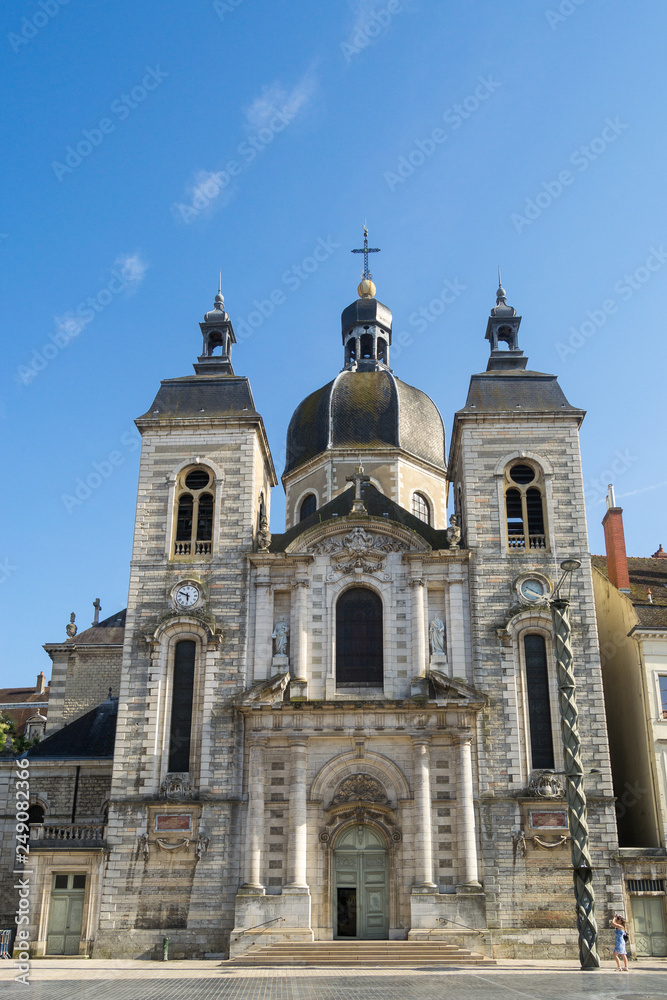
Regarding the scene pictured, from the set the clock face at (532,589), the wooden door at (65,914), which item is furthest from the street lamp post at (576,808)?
the wooden door at (65,914)

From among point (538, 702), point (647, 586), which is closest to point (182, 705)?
point (538, 702)

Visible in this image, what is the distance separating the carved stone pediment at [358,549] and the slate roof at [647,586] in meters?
6.46

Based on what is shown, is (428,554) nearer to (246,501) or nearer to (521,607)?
(521,607)

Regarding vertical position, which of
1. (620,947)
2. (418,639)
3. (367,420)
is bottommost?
(620,947)

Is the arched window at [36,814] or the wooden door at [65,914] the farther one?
the arched window at [36,814]

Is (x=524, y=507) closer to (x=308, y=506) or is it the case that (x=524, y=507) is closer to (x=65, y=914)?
(x=308, y=506)

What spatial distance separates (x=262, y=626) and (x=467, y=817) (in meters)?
6.94

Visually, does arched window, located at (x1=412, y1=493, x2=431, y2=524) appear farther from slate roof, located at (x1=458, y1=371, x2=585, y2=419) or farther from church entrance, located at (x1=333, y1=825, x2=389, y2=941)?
church entrance, located at (x1=333, y1=825, x2=389, y2=941)

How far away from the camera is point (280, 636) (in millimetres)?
25047

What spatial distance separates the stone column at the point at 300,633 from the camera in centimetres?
2453

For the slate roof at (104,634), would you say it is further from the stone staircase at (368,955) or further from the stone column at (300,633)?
the stone staircase at (368,955)

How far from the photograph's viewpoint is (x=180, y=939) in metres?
22.3

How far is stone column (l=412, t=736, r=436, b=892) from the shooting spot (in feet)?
73.6

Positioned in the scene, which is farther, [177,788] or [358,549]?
[358,549]
